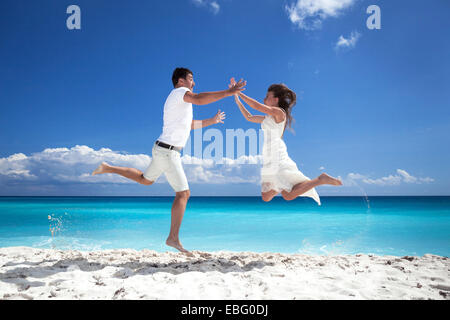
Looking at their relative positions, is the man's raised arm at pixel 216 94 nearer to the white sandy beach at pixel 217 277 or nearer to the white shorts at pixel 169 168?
the white shorts at pixel 169 168

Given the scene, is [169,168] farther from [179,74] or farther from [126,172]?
[179,74]

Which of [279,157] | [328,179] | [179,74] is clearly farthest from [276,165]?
[179,74]

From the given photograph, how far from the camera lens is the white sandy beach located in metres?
2.66

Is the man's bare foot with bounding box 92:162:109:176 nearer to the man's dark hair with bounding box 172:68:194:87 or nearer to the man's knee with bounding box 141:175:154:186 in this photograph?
the man's knee with bounding box 141:175:154:186

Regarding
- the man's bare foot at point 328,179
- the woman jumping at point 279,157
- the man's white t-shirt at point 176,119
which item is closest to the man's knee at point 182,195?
the man's white t-shirt at point 176,119

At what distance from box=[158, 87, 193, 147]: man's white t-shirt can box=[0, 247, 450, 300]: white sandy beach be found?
1638 millimetres

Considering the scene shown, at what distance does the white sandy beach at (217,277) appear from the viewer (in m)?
2.66

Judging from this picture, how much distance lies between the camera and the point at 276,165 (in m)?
4.28

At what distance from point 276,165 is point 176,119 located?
1593 millimetres

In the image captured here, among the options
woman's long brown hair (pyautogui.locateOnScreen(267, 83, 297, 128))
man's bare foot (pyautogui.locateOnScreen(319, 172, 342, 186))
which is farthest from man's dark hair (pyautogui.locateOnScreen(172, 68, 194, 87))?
man's bare foot (pyautogui.locateOnScreen(319, 172, 342, 186))

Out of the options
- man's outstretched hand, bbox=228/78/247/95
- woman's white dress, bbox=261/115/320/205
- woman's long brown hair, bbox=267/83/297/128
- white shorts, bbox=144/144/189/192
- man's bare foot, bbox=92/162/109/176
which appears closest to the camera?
man's outstretched hand, bbox=228/78/247/95
